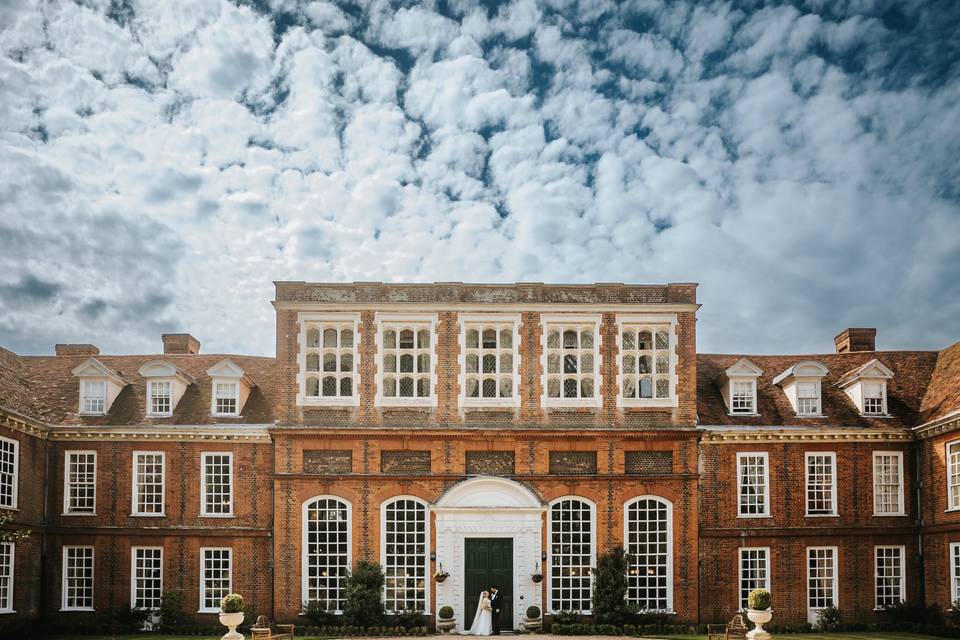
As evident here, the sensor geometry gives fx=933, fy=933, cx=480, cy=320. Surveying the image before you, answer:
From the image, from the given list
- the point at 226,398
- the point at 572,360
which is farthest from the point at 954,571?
the point at 226,398

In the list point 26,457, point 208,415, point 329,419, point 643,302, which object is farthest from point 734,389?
point 26,457

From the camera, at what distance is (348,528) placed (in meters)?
33.5

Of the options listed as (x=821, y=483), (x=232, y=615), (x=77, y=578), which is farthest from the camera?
(x=821, y=483)

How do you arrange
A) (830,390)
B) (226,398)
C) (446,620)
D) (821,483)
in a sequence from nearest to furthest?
(446,620), (821,483), (226,398), (830,390)

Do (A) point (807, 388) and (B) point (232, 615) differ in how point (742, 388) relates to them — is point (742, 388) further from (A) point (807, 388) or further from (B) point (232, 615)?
(B) point (232, 615)

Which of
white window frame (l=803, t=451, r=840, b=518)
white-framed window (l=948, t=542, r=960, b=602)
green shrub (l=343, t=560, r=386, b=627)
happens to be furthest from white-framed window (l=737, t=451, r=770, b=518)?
green shrub (l=343, t=560, r=386, b=627)

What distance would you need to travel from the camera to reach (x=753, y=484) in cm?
3488

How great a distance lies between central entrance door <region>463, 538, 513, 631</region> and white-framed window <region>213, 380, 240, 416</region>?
10.2 m

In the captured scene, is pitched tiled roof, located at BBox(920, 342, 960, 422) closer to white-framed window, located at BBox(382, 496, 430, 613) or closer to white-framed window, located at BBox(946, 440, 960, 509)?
white-framed window, located at BBox(946, 440, 960, 509)

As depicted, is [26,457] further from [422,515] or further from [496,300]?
[496,300]

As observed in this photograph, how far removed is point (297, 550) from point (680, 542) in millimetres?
13754

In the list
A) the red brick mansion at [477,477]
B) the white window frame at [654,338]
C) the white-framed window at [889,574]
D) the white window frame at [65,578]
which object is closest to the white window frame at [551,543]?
the red brick mansion at [477,477]

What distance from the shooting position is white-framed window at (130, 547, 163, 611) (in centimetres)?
3388

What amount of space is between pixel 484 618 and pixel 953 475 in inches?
669
